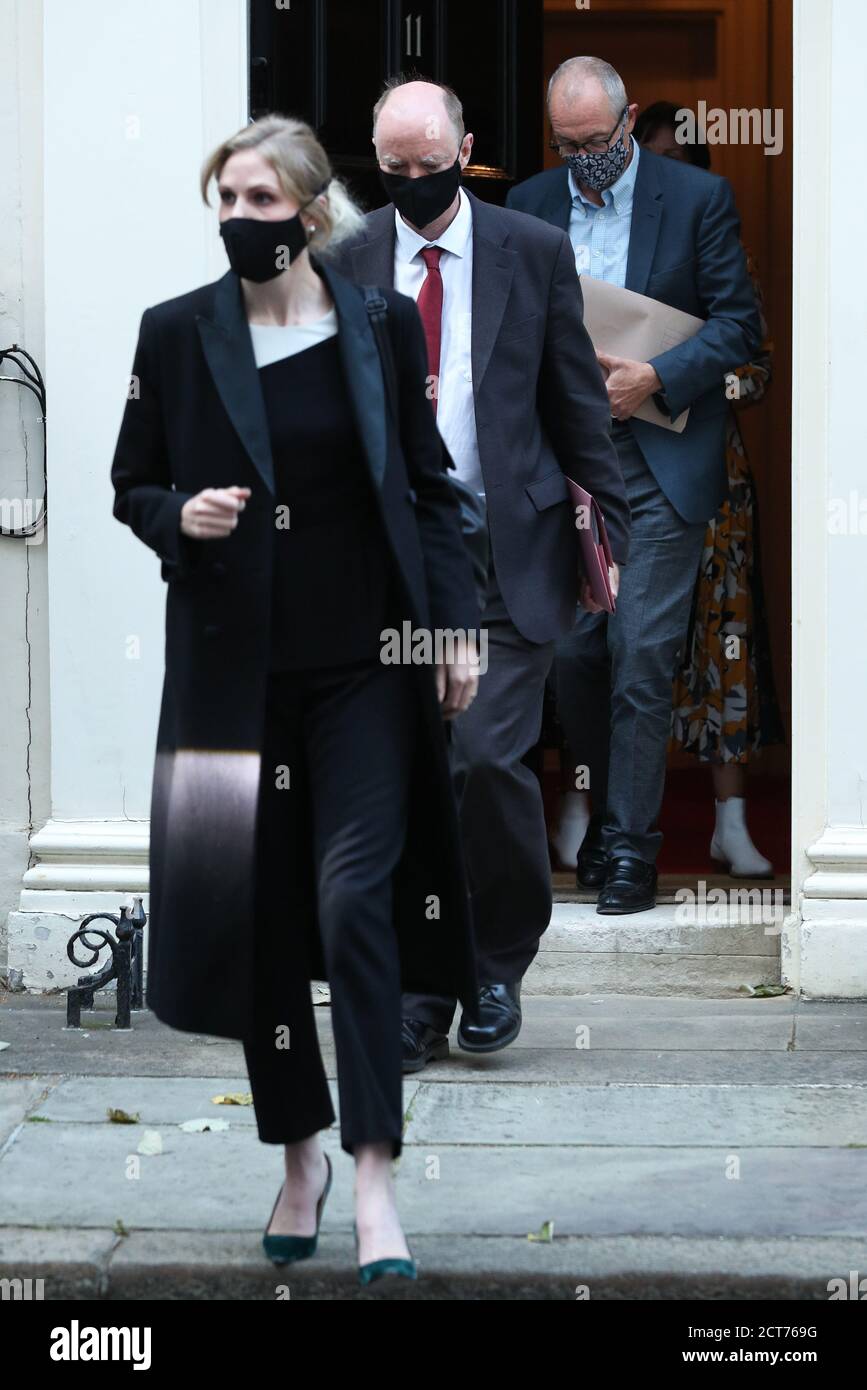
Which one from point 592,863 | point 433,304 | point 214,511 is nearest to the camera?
point 214,511

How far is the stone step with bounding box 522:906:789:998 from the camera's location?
6039 mm

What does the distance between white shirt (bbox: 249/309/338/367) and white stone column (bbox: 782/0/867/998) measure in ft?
8.04

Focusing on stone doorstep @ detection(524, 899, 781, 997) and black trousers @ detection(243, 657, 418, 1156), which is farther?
stone doorstep @ detection(524, 899, 781, 997)

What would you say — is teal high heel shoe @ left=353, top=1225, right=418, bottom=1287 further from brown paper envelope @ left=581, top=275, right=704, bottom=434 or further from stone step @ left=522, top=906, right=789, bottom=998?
brown paper envelope @ left=581, top=275, right=704, bottom=434

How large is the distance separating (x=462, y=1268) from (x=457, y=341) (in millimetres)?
2242

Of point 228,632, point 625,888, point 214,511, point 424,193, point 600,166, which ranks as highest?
point 600,166

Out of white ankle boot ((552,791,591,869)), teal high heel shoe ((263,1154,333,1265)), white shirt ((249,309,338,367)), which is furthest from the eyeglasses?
teal high heel shoe ((263,1154,333,1265))

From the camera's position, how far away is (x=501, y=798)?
195 inches

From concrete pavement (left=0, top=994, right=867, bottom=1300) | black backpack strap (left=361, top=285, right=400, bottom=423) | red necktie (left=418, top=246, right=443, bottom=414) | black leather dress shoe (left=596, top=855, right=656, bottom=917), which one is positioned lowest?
concrete pavement (left=0, top=994, right=867, bottom=1300)

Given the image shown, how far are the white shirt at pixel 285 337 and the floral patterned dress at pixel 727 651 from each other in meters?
3.14

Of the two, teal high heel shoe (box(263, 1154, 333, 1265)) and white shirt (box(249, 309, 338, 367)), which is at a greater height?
white shirt (box(249, 309, 338, 367))

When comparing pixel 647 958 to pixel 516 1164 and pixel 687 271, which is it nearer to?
pixel 516 1164

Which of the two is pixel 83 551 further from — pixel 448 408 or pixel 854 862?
pixel 854 862

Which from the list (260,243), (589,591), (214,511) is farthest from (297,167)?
(589,591)
